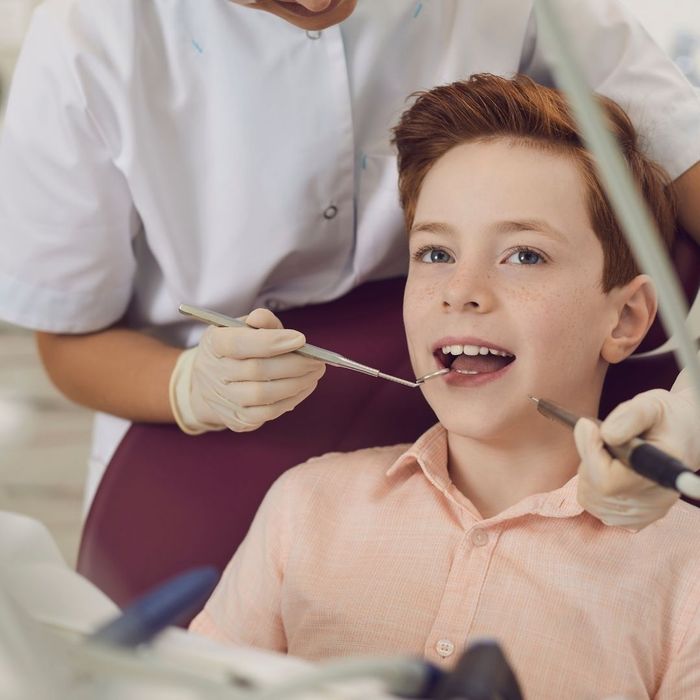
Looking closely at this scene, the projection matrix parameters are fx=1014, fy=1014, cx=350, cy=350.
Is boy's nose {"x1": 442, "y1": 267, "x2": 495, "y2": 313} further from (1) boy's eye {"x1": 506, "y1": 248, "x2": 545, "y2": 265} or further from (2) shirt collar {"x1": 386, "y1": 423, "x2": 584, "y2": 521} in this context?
(2) shirt collar {"x1": 386, "y1": 423, "x2": 584, "y2": 521}

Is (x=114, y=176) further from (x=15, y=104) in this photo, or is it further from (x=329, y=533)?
(x=329, y=533)

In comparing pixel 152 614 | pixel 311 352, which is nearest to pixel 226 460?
pixel 311 352

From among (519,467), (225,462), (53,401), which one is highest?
(519,467)

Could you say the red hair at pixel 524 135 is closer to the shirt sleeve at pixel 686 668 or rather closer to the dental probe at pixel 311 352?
the dental probe at pixel 311 352

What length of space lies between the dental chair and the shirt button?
15 centimetres

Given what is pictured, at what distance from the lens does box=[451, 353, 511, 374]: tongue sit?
43.1 inches

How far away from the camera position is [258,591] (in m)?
1.18

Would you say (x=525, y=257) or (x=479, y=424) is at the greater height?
(x=525, y=257)

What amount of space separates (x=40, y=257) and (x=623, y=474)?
84 centimetres

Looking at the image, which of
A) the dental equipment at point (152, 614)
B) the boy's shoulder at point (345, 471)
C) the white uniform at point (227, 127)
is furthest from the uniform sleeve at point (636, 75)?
the dental equipment at point (152, 614)

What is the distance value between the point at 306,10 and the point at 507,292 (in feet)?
1.20

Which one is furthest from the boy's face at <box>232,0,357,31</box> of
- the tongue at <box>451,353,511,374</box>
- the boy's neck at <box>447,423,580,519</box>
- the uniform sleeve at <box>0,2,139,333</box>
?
the boy's neck at <box>447,423,580,519</box>

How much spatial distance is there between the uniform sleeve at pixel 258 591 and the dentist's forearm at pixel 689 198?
2.02 ft

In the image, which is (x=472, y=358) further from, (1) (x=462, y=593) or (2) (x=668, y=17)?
(2) (x=668, y=17)
